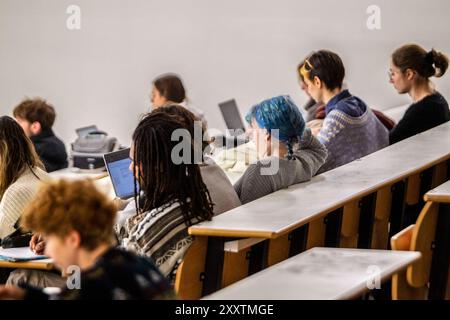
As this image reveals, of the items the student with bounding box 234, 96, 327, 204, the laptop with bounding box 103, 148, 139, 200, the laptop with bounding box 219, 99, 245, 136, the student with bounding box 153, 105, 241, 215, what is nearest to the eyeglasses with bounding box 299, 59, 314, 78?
the student with bounding box 234, 96, 327, 204

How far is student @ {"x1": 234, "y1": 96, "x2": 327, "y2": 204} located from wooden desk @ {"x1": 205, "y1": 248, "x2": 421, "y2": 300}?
0.89m

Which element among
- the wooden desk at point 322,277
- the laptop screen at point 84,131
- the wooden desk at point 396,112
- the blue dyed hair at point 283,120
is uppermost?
the blue dyed hair at point 283,120

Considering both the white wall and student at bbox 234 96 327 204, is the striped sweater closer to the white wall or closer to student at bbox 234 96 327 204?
student at bbox 234 96 327 204

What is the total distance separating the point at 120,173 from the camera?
4430 mm

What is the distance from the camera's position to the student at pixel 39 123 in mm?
6105

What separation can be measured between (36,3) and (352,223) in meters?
6.14

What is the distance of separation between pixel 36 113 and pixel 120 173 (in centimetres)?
189

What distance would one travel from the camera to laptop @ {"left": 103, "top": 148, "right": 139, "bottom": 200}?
4.38 meters

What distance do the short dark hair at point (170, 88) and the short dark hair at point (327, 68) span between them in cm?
171

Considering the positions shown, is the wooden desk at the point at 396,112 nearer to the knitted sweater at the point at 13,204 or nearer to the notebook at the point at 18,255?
the knitted sweater at the point at 13,204

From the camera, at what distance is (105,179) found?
4824 millimetres

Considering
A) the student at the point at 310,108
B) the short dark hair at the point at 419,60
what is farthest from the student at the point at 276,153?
the student at the point at 310,108

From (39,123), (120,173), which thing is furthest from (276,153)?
(39,123)
